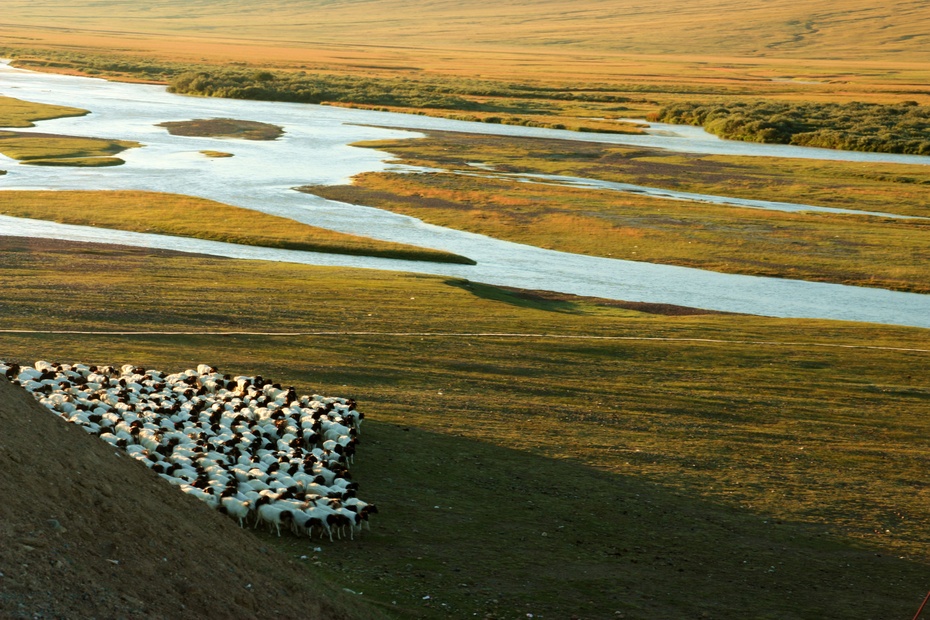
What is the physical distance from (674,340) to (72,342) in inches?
595

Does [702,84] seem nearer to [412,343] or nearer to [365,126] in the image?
[365,126]

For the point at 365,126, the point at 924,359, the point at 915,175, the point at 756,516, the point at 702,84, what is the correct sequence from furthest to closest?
1. the point at 702,84
2. the point at 365,126
3. the point at 915,175
4. the point at 924,359
5. the point at 756,516

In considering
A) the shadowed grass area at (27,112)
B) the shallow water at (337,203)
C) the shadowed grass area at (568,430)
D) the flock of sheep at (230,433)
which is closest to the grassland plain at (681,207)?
the shallow water at (337,203)

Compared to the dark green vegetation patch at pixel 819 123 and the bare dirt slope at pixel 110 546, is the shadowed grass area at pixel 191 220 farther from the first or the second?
the dark green vegetation patch at pixel 819 123

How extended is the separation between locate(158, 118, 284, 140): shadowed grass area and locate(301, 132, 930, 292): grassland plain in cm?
923

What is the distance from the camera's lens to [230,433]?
17.4 m

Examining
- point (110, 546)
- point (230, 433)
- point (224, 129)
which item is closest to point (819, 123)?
point (224, 129)

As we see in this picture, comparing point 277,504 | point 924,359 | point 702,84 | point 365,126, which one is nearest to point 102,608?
point 277,504

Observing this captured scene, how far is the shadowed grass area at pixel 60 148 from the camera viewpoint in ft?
215

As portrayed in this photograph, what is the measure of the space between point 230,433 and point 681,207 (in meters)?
42.6

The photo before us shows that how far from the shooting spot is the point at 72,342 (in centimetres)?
2394

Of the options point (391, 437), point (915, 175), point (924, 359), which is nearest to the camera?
point (391, 437)

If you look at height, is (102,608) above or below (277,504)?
above

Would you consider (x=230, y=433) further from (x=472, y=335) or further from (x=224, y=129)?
(x=224, y=129)
